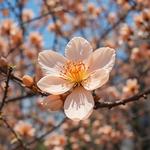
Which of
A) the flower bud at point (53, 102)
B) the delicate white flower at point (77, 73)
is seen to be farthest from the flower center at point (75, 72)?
the flower bud at point (53, 102)

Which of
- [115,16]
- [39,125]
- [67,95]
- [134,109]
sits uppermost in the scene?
[67,95]

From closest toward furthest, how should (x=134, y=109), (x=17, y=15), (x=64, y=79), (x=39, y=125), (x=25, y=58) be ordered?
(x=64, y=79) < (x=17, y=15) < (x=25, y=58) < (x=39, y=125) < (x=134, y=109)

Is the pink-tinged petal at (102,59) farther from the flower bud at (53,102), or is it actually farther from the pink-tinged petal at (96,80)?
the flower bud at (53,102)

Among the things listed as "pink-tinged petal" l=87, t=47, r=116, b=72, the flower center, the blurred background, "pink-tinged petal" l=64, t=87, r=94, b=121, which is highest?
"pink-tinged petal" l=87, t=47, r=116, b=72

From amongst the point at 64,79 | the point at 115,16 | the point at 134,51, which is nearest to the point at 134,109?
the point at 115,16

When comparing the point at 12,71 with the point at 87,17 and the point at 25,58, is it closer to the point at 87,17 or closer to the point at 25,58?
the point at 25,58

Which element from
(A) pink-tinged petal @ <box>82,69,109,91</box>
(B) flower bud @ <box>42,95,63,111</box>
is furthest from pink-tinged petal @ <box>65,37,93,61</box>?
(B) flower bud @ <box>42,95,63,111</box>

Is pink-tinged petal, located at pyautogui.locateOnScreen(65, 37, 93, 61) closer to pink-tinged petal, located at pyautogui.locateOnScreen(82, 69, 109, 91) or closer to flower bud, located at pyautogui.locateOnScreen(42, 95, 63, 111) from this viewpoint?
pink-tinged petal, located at pyautogui.locateOnScreen(82, 69, 109, 91)
